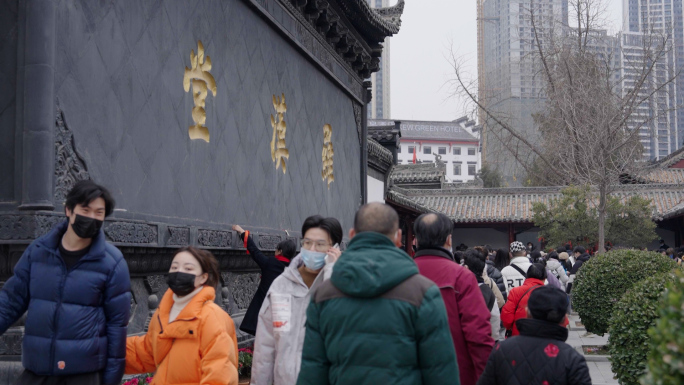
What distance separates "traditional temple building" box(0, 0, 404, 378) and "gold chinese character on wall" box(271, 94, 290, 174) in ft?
0.10

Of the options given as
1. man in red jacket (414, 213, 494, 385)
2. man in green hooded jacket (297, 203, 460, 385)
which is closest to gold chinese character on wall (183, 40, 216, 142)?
man in red jacket (414, 213, 494, 385)

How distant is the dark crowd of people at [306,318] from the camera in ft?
9.74

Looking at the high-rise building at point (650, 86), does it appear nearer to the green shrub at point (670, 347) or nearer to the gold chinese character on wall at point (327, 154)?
the gold chinese character on wall at point (327, 154)

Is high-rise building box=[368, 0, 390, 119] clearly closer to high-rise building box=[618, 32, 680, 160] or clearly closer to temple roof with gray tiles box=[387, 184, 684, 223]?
temple roof with gray tiles box=[387, 184, 684, 223]

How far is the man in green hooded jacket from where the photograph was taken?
294cm

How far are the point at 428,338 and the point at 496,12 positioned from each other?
66773mm

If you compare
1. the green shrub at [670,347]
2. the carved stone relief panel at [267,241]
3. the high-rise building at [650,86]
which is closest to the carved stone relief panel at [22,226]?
the green shrub at [670,347]

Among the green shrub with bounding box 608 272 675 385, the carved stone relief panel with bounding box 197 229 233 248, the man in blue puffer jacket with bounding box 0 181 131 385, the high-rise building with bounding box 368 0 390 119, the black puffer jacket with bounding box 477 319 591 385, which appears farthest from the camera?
the high-rise building with bounding box 368 0 390 119

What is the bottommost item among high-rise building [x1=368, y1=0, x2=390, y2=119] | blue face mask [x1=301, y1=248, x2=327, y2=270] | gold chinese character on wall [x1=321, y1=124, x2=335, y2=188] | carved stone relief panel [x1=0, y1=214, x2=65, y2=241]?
blue face mask [x1=301, y1=248, x2=327, y2=270]

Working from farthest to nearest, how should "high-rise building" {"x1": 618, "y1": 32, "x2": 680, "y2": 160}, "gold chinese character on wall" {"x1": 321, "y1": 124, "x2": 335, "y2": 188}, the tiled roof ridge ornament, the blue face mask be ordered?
"high-rise building" {"x1": 618, "y1": 32, "x2": 680, "y2": 160} < the tiled roof ridge ornament < "gold chinese character on wall" {"x1": 321, "y1": 124, "x2": 335, "y2": 188} < the blue face mask

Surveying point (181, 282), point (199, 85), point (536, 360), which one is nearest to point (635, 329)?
point (536, 360)

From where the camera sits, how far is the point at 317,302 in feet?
10.3

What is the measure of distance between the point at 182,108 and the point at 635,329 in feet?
13.7

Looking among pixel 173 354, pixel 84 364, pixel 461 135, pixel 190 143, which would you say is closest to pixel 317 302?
pixel 173 354
